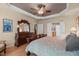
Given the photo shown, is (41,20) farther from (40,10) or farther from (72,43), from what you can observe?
(72,43)

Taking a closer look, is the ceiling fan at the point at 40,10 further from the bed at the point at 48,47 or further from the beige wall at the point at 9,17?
the bed at the point at 48,47

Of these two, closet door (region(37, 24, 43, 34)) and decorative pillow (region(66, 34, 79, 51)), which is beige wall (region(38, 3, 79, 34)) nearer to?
decorative pillow (region(66, 34, 79, 51))

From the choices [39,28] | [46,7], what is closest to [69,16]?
[46,7]

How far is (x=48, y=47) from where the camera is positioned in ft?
7.72

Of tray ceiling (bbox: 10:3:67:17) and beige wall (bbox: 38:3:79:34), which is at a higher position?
tray ceiling (bbox: 10:3:67:17)

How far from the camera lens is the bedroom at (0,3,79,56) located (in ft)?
7.81

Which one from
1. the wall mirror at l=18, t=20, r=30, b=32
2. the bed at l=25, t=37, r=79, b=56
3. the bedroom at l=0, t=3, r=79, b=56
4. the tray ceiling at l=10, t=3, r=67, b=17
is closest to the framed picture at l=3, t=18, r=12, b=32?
the bedroom at l=0, t=3, r=79, b=56

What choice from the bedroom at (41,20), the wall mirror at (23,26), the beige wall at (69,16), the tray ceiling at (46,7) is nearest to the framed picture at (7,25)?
the bedroom at (41,20)

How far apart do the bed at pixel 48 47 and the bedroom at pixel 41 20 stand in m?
0.06

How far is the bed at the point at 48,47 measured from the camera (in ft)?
7.62

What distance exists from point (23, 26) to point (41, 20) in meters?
0.36

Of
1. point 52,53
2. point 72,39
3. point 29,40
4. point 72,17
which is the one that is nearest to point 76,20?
point 72,17

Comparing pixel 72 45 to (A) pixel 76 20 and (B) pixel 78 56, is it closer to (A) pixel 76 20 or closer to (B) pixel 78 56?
(B) pixel 78 56

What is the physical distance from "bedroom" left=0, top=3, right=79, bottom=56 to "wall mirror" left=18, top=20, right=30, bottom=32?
0.15ft
